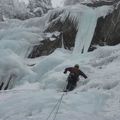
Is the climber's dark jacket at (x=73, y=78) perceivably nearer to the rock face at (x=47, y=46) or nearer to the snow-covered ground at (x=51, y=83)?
the snow-covered ground at (x=51, y=83)

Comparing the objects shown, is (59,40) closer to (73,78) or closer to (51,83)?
(51,83)

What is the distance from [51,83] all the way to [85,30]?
25.2ft

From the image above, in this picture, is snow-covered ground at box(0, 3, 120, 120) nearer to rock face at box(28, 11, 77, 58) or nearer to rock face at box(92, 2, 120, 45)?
rock face at box(28, 11, 77, 58)

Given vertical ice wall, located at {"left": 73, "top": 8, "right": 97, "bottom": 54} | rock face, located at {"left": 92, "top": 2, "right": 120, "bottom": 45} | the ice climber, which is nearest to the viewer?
the ice climber

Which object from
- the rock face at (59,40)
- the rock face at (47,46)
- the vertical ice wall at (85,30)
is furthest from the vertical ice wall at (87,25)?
the rock face at (47,46)

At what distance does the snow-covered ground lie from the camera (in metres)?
8.57

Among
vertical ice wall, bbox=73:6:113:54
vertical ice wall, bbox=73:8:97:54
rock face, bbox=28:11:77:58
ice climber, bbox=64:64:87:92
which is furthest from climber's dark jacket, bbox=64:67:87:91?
rock face, bbox=28:11:77:58

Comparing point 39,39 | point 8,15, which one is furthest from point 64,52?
point 8,15

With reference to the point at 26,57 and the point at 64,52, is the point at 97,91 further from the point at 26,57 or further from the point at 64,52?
the point at 26,57

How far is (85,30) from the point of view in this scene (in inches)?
779

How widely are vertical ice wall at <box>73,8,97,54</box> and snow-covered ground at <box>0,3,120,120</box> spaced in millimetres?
716

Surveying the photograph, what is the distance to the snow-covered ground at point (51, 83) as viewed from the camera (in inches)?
337

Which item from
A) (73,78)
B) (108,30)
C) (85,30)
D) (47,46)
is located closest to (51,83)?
(73,78)

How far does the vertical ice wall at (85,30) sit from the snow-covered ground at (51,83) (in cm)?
72
